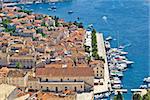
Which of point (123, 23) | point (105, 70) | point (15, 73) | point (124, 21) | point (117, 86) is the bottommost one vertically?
point (117, 86)

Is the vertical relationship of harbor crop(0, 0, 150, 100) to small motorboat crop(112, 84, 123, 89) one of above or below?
above

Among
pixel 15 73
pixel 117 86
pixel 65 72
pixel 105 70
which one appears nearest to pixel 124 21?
pixel 105 70

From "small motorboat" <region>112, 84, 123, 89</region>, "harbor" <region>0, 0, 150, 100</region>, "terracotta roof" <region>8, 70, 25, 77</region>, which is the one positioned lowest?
"small motorboat" <region>112, 84, 123, 89</region>

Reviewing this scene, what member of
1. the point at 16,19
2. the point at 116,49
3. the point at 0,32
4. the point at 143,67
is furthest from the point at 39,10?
the point at 143,67

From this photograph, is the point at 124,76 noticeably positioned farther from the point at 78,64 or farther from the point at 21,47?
the point at 21,47

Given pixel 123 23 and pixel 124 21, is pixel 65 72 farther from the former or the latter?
pixel 124 21

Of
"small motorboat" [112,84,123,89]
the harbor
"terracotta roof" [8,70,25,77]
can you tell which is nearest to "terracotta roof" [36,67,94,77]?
"terracotta roof" [8,70,25,77]

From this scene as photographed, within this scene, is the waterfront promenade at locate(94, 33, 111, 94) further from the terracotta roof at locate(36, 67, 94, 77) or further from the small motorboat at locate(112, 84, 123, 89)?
the terracotta roof at locate(36, 67, 94, 77)

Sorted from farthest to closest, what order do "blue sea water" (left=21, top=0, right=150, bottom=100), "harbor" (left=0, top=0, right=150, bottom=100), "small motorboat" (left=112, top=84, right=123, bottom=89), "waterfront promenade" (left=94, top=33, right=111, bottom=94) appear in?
"blue sea water" (left=21, top=0, right=150, bottom=100) → "harbor" (left=0, top=0, right=150, bottom=100) → "small motorboat" (left=112, top=84, right=123, bottom=89) → "waterfront promenade" (left=94, top=33, right=111, bottom=94)
